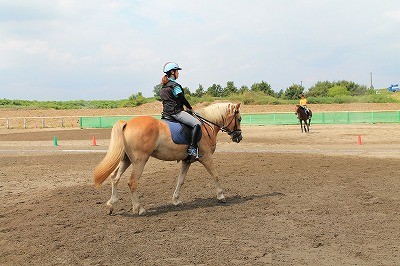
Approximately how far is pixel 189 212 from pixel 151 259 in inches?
110

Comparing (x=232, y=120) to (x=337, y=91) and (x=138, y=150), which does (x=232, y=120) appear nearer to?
(x=138, y=150)

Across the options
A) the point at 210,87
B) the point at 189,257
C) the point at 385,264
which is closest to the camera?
the point at 385,264

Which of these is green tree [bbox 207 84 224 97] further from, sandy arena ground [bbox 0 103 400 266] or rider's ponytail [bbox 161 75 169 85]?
rider's ponytail [bbox 161 75 169 85]

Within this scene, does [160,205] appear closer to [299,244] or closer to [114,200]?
[114,200]

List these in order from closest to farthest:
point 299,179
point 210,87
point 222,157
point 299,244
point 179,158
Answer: point 299,244
point 179,158
point 299,179
point 222,157
point 210,87

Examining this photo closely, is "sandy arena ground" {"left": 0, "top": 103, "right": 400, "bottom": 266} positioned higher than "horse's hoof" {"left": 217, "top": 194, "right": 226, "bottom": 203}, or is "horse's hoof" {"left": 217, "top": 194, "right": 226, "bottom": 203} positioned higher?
"horse's hoof" {"left": 217, "top": 194, "right": 226, "bottom": 203}

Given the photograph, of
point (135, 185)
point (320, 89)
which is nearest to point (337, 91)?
point (320, 89)

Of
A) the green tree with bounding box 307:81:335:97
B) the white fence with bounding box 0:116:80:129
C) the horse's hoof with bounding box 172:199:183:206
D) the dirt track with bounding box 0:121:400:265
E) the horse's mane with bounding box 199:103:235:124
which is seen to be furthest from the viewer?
the green tree with bounding box 307:81:335:97

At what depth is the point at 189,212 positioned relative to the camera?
341 inches

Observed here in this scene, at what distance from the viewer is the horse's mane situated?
392 inches

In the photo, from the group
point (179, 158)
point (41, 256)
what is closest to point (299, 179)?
point (179, 158)

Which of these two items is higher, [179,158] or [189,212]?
[179,158]

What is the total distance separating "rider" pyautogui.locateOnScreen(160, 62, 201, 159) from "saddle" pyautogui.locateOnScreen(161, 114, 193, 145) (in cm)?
8

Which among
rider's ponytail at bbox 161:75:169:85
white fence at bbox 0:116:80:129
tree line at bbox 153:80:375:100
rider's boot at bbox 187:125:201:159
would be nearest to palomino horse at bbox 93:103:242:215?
rider's boot at bbox 187:125:201:159
